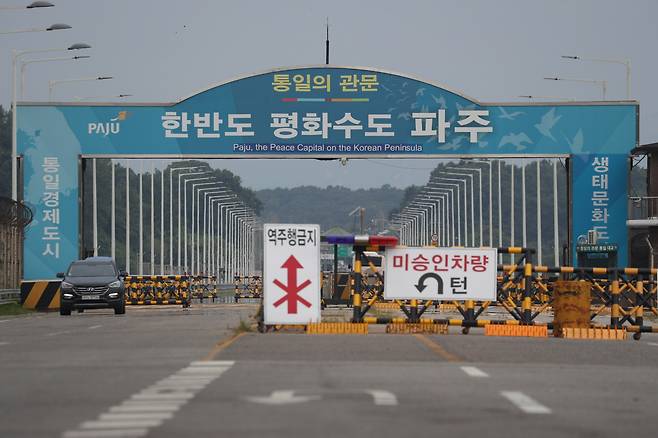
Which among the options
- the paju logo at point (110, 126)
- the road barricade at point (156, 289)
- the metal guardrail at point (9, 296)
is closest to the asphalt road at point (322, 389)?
the metal guardrail at point (9, 296)

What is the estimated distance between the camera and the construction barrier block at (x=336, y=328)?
1045 inches

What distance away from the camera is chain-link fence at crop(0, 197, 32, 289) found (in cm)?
5091

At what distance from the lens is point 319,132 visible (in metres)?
53.0

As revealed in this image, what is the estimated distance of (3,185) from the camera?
16825 centimetres

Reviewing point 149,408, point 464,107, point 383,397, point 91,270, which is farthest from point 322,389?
point 464,107

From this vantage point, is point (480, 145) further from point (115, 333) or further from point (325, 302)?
point (115, 333)

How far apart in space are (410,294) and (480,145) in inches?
1047

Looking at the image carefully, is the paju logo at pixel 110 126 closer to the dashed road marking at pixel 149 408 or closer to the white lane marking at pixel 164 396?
the dashed road marking at pixel 149 408

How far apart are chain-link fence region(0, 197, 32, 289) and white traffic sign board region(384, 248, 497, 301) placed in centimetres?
2455

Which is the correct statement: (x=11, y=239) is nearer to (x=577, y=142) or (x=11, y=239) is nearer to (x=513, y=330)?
(x=577, y=142)

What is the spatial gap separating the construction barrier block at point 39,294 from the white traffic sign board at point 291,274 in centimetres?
2518

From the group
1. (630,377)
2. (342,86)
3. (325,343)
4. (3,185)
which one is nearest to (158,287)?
(342,86)

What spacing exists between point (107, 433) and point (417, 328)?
17740 mm

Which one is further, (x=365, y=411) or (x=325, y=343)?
(x=325, y=343)
